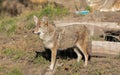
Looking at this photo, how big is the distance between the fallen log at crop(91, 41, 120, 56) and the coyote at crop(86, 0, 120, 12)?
11.8 feet

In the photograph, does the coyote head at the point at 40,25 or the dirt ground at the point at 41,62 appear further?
the dirt ground at the point at 41,62

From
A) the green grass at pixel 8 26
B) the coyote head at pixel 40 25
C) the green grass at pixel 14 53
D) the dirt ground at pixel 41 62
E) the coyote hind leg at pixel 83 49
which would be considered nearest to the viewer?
the coyote head at pixel 40 25

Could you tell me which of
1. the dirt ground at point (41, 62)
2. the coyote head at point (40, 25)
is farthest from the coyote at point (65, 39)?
the dirt ground at point (41, 62)

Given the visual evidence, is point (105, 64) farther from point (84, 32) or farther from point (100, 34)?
point (100, 34)

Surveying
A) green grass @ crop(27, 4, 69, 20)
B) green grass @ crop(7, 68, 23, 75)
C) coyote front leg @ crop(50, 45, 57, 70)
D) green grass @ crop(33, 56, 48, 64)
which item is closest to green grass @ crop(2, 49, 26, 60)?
green grass @ crop(33, 56, 48, 64)

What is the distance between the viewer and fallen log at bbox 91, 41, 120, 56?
29.0 feet

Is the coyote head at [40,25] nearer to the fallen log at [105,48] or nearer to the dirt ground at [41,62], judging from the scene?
the dirt ground at [41,62]

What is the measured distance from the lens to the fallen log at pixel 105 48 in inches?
348

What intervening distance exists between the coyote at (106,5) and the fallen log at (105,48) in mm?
3607

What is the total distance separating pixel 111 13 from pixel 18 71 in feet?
13.8

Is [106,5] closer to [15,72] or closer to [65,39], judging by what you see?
[65,39]

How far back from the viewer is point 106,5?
12.5 metres

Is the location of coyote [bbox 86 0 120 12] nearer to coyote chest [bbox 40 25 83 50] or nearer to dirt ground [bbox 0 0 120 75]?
dirt ground [bbox 0 0 120 75]

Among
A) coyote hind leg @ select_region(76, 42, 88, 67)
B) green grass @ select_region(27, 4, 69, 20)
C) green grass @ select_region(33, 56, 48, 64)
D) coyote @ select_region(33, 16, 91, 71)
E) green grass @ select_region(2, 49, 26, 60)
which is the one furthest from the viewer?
green grass @ select_region(27, 4, 69, 20)
